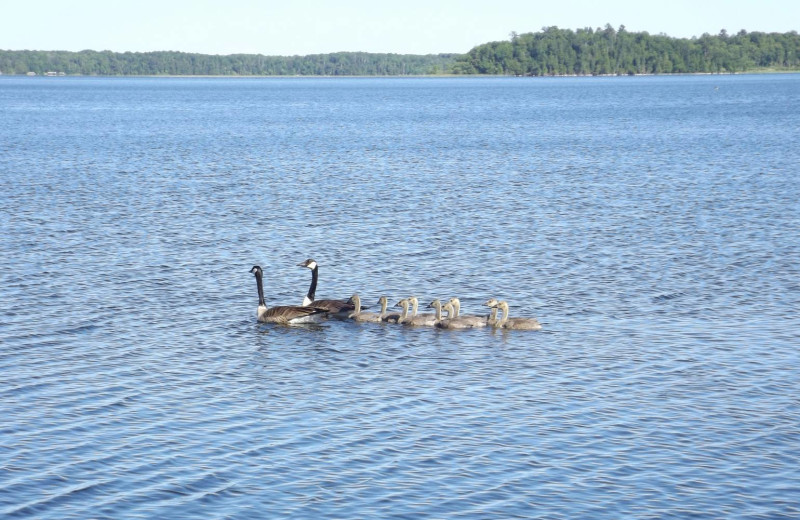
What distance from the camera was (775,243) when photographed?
40.4 m

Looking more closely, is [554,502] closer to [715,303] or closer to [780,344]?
[780,344]

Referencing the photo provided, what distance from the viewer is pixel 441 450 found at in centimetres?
1942

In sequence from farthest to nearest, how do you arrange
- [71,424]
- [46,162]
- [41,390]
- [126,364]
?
[46,162] < [126,364] < [41,390] < [71,424]

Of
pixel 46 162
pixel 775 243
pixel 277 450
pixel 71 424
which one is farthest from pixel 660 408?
pixel 46 162

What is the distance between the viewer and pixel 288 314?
95.4 ft

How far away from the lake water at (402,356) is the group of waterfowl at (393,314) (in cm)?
33

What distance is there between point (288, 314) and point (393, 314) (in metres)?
2.82

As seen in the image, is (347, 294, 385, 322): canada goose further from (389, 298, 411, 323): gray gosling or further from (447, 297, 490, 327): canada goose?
(447, 297, 490, 327): canada goose

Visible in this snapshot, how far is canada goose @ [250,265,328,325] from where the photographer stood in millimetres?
29094

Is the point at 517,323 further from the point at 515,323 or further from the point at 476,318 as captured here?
the point at 476,318

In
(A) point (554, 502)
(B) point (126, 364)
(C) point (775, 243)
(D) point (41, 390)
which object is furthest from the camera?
(C) point (775, 243)

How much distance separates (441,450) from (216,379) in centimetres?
656

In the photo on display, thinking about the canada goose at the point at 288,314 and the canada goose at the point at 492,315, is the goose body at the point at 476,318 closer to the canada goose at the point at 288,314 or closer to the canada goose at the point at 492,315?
the canada goose at the point at 492,315

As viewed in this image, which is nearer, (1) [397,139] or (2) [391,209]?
(2) [391,209]
